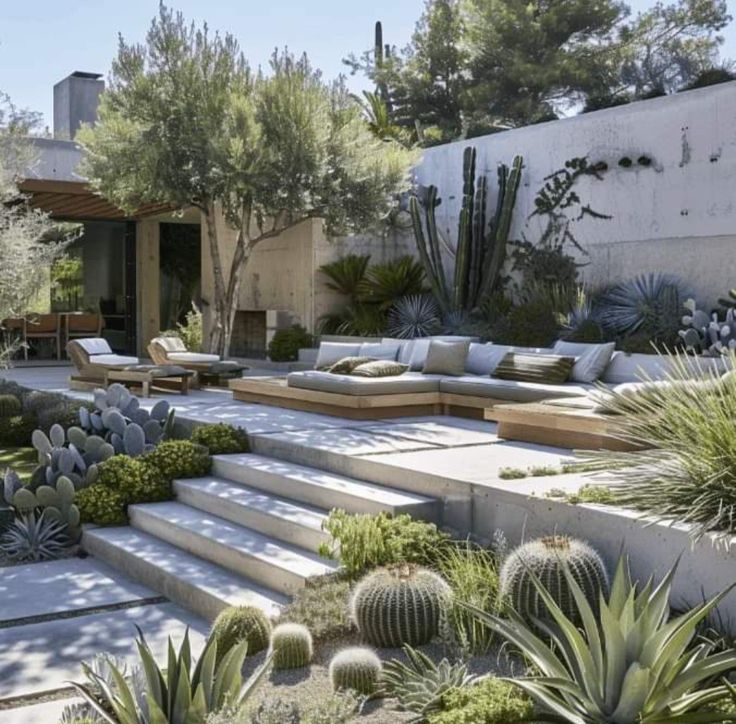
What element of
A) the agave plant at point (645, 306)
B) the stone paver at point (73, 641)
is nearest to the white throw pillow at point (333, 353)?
the agave plant at point (645, 306)

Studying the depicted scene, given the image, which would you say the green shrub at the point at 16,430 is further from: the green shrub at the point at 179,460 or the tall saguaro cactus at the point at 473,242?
the tall saguaro cactus at the point at 473,242

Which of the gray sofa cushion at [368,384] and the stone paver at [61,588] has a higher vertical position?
the gray sofa cushion at [368,384]

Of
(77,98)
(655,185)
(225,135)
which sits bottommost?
(655,185)

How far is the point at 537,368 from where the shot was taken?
31.6 ft

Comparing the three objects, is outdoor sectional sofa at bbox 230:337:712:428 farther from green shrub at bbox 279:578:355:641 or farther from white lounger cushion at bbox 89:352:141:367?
green shrub at bbox 279:578:355:641

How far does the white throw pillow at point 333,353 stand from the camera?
1149 cm

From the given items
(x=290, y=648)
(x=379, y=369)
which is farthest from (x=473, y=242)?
(x=290, y=648)

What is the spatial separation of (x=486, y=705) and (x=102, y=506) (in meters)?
4.71

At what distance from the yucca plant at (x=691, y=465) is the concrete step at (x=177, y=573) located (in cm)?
208

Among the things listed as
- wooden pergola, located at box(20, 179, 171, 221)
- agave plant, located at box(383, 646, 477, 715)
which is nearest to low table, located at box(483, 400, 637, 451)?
agave plant, located at box(383, 646, 477, 715)

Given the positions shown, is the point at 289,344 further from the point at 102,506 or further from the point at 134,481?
the point at 102,506

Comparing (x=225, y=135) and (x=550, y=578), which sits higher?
(x=225, y=135)

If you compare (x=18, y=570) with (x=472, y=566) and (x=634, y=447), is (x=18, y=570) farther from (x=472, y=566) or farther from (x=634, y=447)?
(x=634, y=447)

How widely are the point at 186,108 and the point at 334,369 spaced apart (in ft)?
14.4
